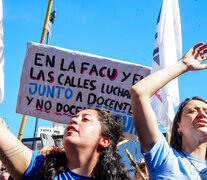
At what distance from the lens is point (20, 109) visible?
148 inches

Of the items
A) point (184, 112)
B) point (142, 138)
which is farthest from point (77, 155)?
point (184, 112)

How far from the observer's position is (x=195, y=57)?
2.33 meters

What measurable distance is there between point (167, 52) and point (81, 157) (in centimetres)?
215

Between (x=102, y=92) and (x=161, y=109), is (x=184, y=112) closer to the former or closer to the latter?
(x=161, y=109)

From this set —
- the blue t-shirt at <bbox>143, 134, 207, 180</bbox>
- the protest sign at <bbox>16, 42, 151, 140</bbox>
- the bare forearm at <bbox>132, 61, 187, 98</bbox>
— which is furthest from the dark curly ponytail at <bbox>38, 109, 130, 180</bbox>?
the protest sign at <bbox>16, 42, 151, 140</bbox>

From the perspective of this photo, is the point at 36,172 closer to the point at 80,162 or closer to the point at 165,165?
the point at 80,162

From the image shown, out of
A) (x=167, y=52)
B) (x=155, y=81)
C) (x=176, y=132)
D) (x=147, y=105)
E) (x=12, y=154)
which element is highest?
(x=167, y=52)

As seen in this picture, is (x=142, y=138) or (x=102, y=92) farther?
(x=102, y=92)

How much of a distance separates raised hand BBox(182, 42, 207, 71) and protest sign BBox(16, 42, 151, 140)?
1.51 m

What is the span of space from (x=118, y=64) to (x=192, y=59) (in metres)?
1.65

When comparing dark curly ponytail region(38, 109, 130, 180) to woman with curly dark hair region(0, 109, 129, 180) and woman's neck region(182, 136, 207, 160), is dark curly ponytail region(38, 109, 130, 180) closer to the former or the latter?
woman with curly dark hair region(0, 109, 129, 180)

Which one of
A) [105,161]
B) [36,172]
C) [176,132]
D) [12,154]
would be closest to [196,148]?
[176,132]

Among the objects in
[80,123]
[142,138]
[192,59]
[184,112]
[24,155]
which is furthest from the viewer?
[184,112]

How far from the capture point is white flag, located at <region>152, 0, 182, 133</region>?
11.5 feet
